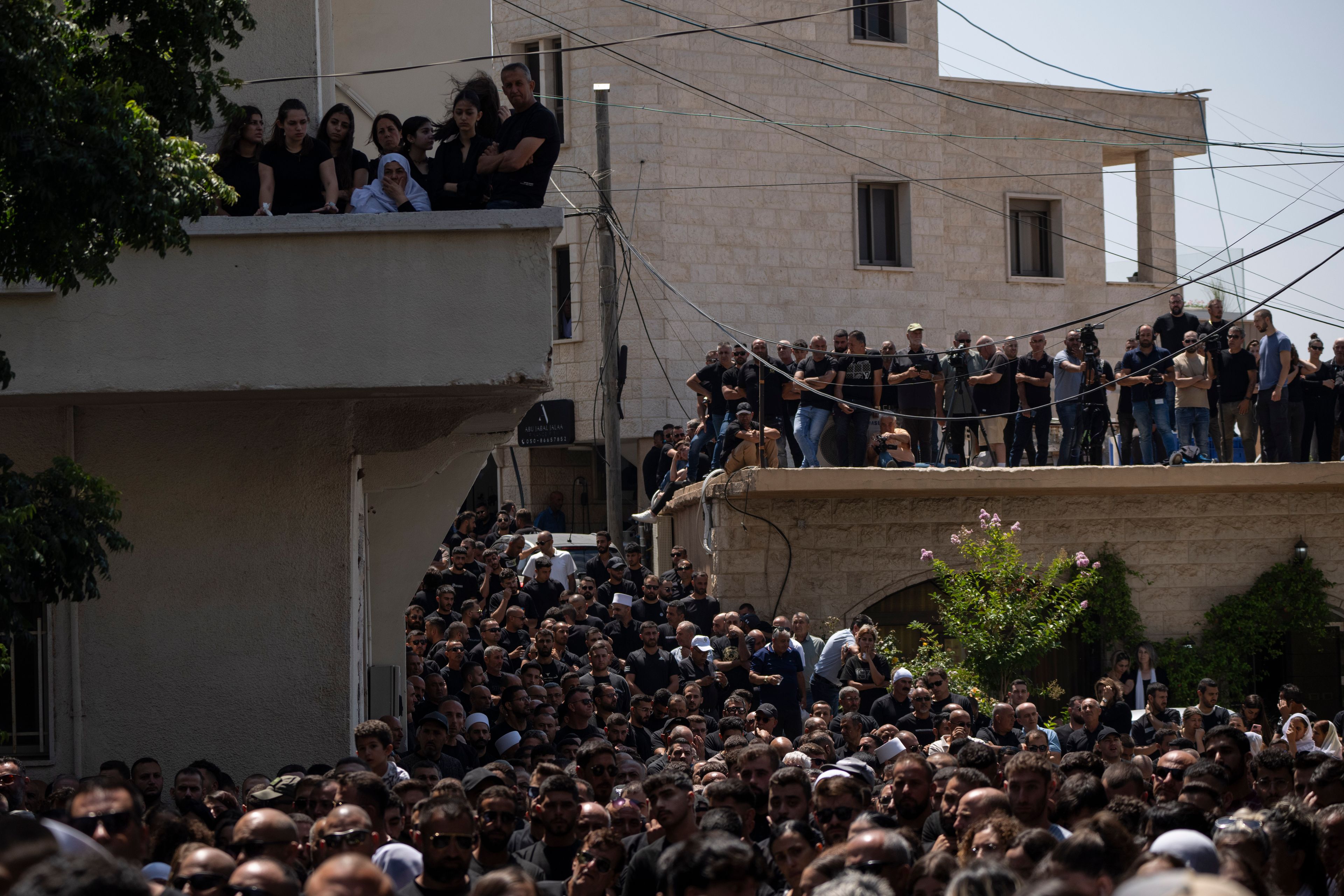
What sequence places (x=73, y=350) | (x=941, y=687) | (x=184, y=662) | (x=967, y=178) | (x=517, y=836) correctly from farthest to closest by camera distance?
(x=967, y=178)
(x=941, y=687)
(x=184, y=662)
(x=73, y=350)
(x=517, y=836)

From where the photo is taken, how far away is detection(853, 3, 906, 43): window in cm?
2700

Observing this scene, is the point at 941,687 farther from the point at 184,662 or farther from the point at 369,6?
the point at 369,6

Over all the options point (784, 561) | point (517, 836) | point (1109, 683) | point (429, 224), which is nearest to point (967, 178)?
point (784, 561)

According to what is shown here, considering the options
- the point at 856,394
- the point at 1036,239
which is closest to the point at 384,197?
the point at 856,394

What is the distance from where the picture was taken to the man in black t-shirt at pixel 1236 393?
1802 cm

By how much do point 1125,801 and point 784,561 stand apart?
37.9 ft

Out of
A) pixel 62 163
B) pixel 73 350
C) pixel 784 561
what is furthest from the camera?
pixel 784 561

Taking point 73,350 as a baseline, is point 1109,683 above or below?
below

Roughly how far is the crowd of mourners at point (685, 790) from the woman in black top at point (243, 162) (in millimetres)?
3196

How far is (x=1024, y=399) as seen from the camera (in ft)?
58.7

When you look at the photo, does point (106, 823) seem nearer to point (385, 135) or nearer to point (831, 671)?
point (385, 135)

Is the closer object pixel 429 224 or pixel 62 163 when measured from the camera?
pixel 62 163

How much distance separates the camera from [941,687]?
1279 centimetres

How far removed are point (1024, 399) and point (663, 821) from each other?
12.1 meters
